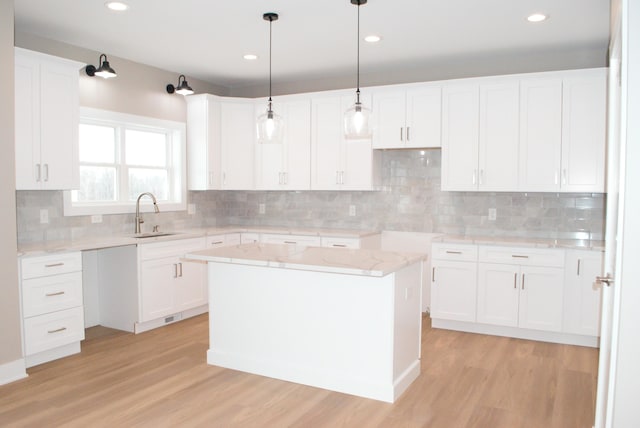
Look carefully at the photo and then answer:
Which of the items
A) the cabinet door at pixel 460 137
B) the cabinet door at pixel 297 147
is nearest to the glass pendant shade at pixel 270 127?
the cabinet door at pixel 460 137

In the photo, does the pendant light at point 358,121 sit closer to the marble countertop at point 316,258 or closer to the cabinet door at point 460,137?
the marble countertop at point 316,258

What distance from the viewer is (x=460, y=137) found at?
4828 millimetres

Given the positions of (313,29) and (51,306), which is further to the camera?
(313,29)

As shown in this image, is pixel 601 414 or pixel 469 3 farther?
pixel 469 3

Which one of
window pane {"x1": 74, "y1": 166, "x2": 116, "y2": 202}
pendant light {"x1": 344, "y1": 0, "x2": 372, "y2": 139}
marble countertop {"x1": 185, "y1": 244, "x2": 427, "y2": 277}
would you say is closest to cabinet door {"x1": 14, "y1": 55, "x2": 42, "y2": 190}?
window pane {"x1": 74, "y1": 166, "x2": 116, "y2": 202}

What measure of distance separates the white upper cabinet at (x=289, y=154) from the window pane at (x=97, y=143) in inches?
64.5

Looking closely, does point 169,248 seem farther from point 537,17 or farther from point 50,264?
point 537,17

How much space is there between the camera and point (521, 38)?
168 inches

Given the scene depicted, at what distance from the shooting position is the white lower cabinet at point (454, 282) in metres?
4.64

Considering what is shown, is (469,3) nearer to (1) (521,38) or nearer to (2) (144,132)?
(1) (521,38)

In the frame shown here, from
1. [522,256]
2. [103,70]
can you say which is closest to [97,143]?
[103,70]

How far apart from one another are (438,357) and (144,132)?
147 inches

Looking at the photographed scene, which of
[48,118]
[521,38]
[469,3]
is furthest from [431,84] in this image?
[48,118]

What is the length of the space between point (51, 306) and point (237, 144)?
2.77m
